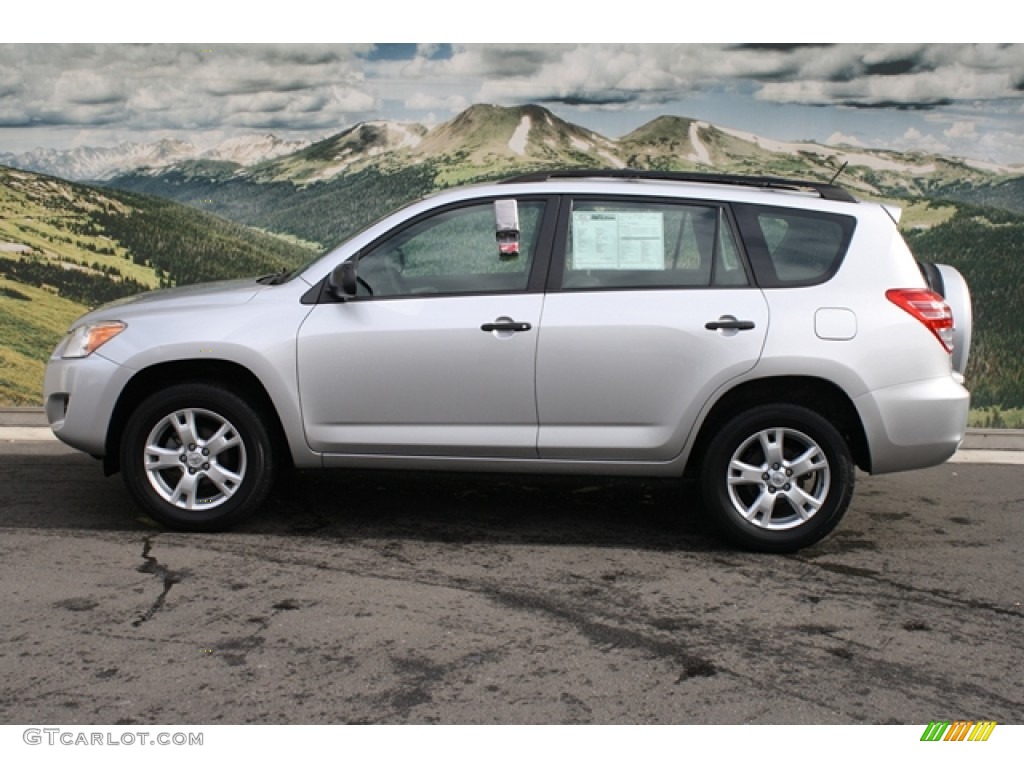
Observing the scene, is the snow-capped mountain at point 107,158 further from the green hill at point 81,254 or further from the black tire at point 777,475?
the black tire at point 777,475

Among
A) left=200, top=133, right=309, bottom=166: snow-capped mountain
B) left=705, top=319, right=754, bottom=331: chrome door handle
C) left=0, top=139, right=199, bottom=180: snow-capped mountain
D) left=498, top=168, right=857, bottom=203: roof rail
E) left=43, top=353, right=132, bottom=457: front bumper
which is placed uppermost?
left=200, top=133, right=309, bottom=166: snow-capped mountain

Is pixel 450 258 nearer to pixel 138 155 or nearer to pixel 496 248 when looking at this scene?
pixel 496 248

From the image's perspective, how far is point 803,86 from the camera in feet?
33.6

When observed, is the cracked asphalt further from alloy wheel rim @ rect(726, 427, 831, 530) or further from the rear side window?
the rear side window

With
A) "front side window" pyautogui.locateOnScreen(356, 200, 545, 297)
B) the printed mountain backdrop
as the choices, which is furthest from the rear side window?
the printed mountain backdrop

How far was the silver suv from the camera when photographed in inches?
239

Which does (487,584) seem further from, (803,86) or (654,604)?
(803,86)

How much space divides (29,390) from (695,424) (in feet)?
19.7

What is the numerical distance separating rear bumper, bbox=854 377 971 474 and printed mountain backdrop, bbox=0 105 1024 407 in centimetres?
408

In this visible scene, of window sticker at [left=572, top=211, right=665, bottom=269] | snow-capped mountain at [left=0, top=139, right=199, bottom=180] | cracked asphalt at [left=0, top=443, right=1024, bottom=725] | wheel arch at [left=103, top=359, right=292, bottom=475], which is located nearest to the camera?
cracked asphalt at [left=0, top=443, right=1024, bottom=725]

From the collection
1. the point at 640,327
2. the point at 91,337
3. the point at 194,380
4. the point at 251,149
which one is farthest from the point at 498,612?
the point at 251,149

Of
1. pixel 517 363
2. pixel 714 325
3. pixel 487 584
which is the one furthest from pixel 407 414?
pixel 714 325

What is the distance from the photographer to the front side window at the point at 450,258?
629cm
